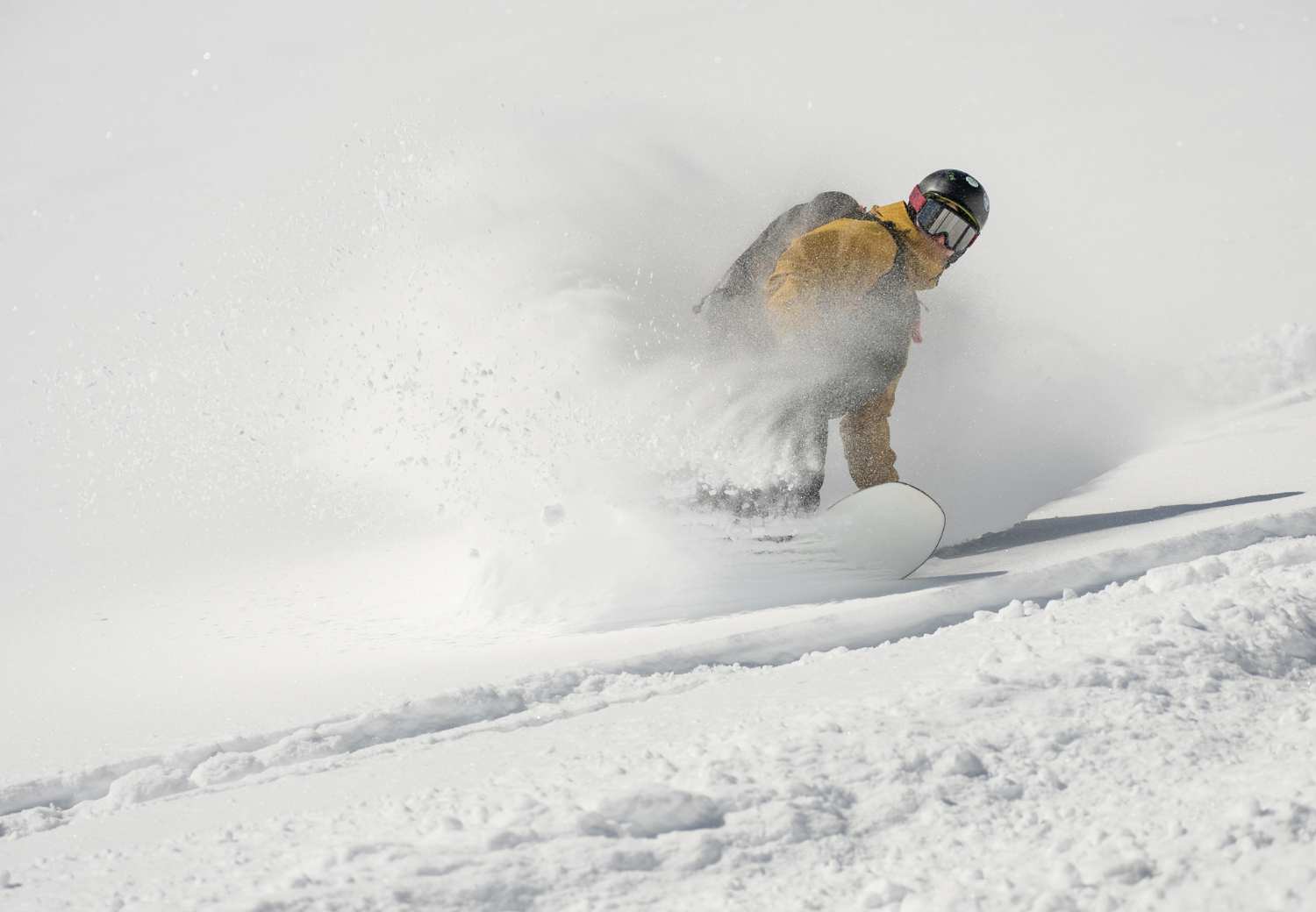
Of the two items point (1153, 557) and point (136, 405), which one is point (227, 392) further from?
point (1153, 557)

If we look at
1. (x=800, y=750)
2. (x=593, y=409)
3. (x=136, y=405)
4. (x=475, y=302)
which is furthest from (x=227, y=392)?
(x=800, y=750)

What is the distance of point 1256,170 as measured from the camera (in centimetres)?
1462

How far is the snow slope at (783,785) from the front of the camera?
1.53 m

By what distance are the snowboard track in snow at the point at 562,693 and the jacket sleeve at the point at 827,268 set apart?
53.9 inches

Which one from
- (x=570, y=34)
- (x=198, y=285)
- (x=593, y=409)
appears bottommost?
(x=593, y=409)

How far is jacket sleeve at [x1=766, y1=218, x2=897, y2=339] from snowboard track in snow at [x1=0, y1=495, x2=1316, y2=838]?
137 centimetres

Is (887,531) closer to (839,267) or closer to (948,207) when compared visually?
(839,267)

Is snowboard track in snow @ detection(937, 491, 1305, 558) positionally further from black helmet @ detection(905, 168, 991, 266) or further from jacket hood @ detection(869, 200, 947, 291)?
black helmet @ detection(905, 168, 991, 266)

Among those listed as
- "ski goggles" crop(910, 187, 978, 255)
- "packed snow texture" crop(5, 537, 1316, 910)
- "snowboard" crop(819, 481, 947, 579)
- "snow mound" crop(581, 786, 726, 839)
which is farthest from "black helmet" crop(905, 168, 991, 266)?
"snow mound" crop(581, 786, 726, 839)

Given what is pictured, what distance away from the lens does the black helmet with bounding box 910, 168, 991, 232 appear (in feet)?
14.4

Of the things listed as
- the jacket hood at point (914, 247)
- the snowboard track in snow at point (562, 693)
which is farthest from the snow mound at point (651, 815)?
the jacket hood at point (914, 247)

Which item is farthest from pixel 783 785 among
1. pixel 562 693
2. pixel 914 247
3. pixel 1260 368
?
pixel 1260 368

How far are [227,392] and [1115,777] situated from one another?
21.2 ft

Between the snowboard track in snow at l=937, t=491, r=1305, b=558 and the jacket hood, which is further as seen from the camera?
the snowboard track in snow at l=937, t=491, r=1305, b=558
